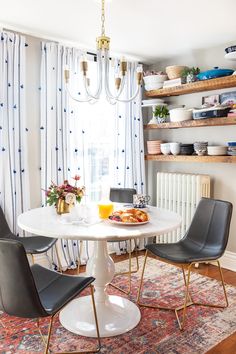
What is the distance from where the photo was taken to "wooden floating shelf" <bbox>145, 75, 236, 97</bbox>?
136 inches

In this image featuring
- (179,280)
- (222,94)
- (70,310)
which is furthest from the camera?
(222,94)

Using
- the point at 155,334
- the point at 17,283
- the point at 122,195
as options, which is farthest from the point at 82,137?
the point at 17,283

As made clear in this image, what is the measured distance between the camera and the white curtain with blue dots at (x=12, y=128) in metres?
3.19

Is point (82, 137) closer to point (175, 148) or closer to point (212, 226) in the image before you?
point (175, 148)

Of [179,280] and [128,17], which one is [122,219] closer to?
[179,280]

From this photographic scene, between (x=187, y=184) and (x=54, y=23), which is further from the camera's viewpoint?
(x=187, y=184)

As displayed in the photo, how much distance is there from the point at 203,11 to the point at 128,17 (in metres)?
0.62

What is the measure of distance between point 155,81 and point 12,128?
6.08 feet

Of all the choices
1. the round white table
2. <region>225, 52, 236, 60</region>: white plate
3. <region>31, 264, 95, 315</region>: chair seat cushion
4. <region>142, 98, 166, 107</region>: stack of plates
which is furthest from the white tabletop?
<region>142, 98, 166, 107</region>: stack of plates

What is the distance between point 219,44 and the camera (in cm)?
370

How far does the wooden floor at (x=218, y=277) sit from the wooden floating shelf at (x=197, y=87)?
196cm

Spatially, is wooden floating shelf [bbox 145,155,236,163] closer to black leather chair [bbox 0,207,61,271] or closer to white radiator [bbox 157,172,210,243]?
white radiator [bbox 157,172,210,243]

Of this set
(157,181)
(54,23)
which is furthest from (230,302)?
(54,23)

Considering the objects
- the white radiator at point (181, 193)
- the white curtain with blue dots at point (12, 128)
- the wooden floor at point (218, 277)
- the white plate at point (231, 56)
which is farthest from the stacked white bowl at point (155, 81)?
the wooden floor at point (218, 277)
